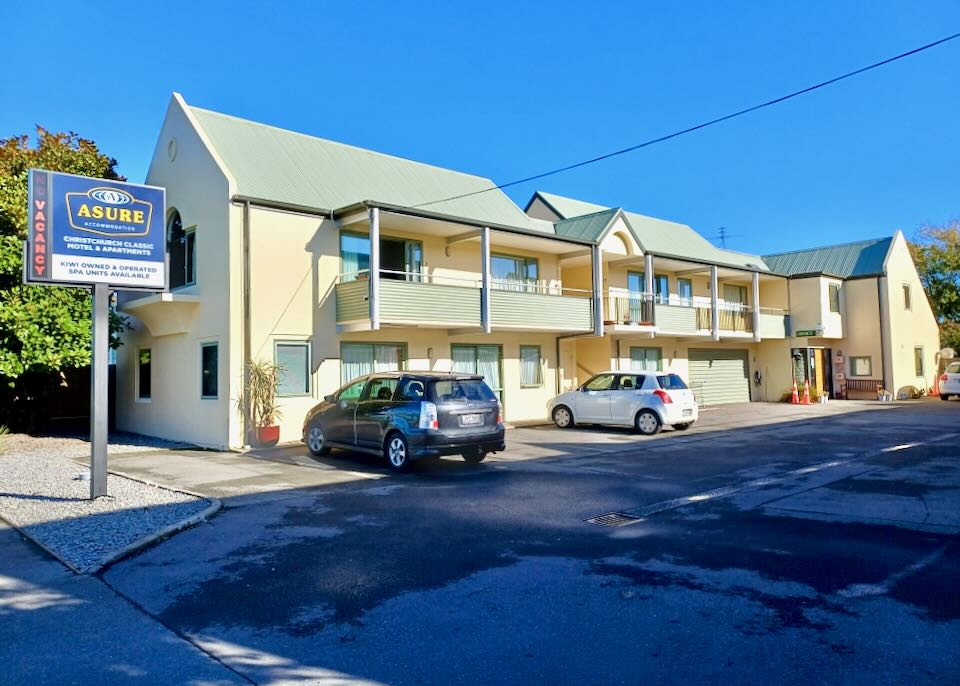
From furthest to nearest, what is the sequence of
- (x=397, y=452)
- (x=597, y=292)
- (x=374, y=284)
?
(x=597, y=292) → (x=374, y=284) → (x=397, y=452)

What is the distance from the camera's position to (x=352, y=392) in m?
13.3

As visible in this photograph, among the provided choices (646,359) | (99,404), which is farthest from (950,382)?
(99,404)

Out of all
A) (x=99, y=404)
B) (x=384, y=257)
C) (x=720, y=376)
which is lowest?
(x=99, y=404)

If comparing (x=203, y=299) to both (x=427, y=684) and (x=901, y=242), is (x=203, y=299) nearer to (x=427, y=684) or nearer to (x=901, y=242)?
(x=427, y=684)

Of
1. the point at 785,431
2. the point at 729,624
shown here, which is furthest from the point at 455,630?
the point at 785,431

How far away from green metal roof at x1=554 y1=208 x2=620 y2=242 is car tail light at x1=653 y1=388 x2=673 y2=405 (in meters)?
6.12

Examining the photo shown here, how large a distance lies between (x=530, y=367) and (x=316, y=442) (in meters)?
9.22

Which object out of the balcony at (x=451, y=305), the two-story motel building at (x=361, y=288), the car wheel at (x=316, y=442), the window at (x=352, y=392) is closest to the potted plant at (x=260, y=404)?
the two-story motel building at (x=361, y=288)

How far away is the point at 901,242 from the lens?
32.9 meters

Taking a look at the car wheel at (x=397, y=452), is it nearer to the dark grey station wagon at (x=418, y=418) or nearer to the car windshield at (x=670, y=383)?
the dark grey station wagon at (x=418, y=418)

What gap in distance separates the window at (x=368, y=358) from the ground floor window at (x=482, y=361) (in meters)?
1.82

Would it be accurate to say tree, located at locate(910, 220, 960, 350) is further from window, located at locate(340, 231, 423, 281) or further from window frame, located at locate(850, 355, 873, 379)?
window, located at locate(340, 231, 423, 281)

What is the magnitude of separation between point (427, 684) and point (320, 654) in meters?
0.82

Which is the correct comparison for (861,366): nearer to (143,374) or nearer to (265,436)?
(265,436)
